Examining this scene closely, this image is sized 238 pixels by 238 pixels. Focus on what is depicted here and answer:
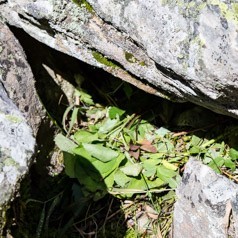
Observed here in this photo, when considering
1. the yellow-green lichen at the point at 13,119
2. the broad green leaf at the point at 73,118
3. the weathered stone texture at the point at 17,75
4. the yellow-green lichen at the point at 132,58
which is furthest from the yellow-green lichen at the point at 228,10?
the broad green leaf at the point at 73,118

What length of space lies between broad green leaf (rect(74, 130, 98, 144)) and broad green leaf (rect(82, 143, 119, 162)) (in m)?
0.08

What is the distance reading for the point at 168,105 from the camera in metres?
3.42

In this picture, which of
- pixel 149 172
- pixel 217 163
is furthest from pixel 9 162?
pixel 217 163

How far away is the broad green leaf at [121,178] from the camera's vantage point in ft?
10.5

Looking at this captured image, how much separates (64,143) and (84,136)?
119 mm

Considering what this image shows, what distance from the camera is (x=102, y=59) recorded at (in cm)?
286

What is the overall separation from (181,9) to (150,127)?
1.17 meters

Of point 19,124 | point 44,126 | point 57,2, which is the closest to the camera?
point 19,124

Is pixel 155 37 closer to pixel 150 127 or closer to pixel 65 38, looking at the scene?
pixel 65 38

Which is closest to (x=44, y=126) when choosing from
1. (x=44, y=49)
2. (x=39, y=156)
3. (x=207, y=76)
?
(x=39, y=156)

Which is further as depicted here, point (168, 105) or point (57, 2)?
point (168, 105)

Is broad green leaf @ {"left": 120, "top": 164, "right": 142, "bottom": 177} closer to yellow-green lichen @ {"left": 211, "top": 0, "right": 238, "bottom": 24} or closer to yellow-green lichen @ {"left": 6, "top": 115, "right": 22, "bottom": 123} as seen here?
yellow-green lichen @ {"left": 6, "top": 115, "right": 22, "bottom": 123}

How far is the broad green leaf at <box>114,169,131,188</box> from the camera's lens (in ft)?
10.5

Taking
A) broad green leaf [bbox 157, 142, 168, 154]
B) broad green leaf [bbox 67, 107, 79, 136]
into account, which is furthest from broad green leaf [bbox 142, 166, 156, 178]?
broad green leaf [bbox 67, 107, 79, 136]
